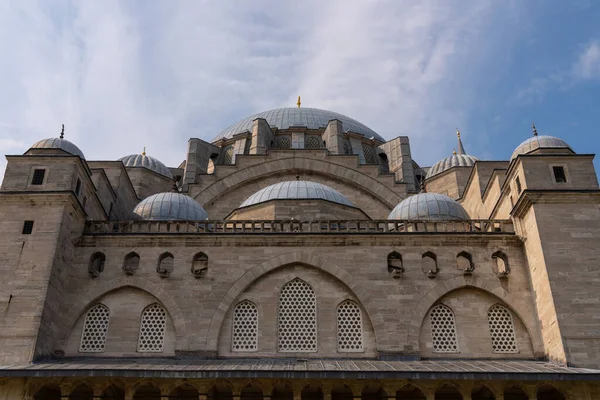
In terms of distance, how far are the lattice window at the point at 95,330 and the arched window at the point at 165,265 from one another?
1.92 m

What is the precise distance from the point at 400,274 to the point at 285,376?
5.14 metres

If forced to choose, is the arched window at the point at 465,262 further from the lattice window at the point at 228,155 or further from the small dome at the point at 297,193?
the lattice window at the point at 228,155

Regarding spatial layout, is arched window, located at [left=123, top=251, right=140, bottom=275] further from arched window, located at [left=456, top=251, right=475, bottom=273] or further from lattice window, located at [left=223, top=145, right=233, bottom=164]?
lattice window, located at [left=223, top=145, right=233, bottom=164]

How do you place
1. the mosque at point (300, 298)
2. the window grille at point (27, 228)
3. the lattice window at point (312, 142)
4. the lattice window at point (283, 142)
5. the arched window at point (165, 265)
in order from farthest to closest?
1. the lattice window at point (283, 142)
2. the lattice window at point (312, 142)
3. the arched window at point (165, 265)
4. the window grille at point (27, 228)
5. the mosque at point (300, 298)

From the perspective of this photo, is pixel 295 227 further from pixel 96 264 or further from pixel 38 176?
pixel 38 176

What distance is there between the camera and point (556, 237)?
57.2 feet

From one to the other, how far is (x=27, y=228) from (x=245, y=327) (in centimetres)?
703

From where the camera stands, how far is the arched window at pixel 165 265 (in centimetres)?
1838

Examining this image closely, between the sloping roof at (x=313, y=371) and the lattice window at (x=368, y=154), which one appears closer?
the sloping roof at (x=313, y=371)

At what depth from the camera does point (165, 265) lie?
19.3 meters

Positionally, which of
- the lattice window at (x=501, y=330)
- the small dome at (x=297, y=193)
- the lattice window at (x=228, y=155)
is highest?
the lattice window at (x=228, y=155)

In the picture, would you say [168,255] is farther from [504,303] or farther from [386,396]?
[504,303]

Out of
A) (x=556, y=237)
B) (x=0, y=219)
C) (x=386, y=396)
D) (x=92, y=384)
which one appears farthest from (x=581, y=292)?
(x=0, y=219)

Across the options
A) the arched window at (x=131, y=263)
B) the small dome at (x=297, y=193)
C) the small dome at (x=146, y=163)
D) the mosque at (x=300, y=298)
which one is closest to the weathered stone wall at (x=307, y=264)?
the mosque at (x=300, y=298)
